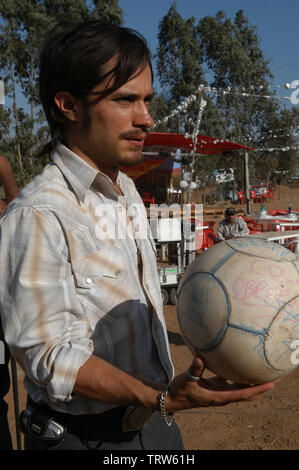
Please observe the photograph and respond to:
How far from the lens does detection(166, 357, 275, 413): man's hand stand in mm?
1055

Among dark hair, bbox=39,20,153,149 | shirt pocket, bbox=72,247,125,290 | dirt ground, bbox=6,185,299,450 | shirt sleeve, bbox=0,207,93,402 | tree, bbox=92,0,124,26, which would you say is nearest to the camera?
shirt sleeve, bbox=0,207,93,402

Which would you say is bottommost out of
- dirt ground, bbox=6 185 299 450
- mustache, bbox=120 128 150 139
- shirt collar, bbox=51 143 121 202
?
dirt ground, bbox=6 185 299 450

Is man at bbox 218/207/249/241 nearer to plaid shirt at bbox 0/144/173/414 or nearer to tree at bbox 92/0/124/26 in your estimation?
plaid shirt at bbox 0/144/173/414

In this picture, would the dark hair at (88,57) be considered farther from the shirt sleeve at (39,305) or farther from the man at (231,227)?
the man at (231,227)

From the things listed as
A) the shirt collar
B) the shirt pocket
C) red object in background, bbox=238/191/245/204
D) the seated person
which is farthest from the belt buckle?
red object in background, bbox=238/191/245/204

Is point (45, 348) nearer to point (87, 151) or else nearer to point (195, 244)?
point (87, 151)

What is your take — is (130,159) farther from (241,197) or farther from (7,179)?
(241,197)

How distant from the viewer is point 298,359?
1.30m

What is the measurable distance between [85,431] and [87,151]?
880 mm

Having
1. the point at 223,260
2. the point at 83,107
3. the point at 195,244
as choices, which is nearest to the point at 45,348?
the point at 223,260

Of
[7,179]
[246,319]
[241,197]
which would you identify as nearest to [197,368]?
[246,319]

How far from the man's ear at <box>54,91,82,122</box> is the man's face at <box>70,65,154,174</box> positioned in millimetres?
22

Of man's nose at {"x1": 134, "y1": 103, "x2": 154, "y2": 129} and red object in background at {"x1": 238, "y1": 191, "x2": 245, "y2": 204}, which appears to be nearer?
→ man's nose at {"x1": 134, "y1": 103, "x2": 154, "y2": 129}

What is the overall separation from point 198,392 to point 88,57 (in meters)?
1.00
